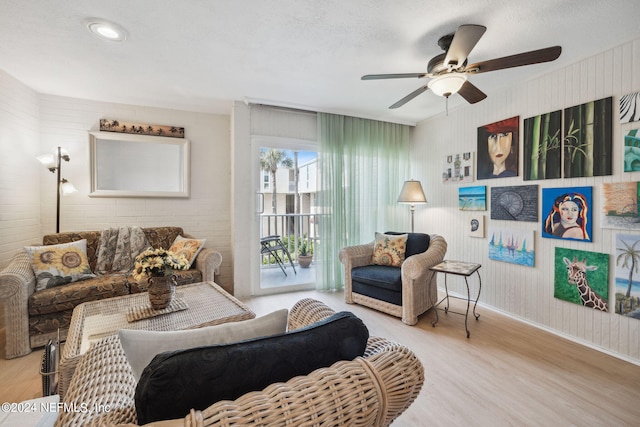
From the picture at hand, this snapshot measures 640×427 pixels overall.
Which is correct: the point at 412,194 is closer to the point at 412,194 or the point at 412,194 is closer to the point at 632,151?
the point at 412,194

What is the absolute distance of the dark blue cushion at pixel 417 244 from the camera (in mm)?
3311

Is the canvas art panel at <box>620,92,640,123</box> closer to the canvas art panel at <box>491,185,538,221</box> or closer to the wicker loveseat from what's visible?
the canvas art panel at <box>491,185,538,221</box>

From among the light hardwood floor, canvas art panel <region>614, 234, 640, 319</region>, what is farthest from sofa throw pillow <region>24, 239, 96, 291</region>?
canvas art panel <region>614, 234, 640, 319</region>

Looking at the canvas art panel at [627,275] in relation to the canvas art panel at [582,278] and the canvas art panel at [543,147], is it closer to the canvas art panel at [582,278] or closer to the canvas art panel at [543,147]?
the canvas art panel at [582,278]

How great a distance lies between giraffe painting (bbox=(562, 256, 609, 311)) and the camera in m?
2.32

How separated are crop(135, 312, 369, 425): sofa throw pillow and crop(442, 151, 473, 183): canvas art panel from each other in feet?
10.9

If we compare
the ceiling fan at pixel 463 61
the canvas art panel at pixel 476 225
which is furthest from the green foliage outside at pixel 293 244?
the ceiling fan at pixel 463 61

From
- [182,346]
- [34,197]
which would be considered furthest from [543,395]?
[34,197]

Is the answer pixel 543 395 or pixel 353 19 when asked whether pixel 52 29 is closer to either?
pixel 353 19

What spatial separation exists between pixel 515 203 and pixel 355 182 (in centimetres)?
188

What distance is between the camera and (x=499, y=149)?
3123mm

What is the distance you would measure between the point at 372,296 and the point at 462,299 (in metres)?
1.27

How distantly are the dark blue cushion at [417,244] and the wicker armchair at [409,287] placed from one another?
0.19 feet

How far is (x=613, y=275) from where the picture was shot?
2.25 m
